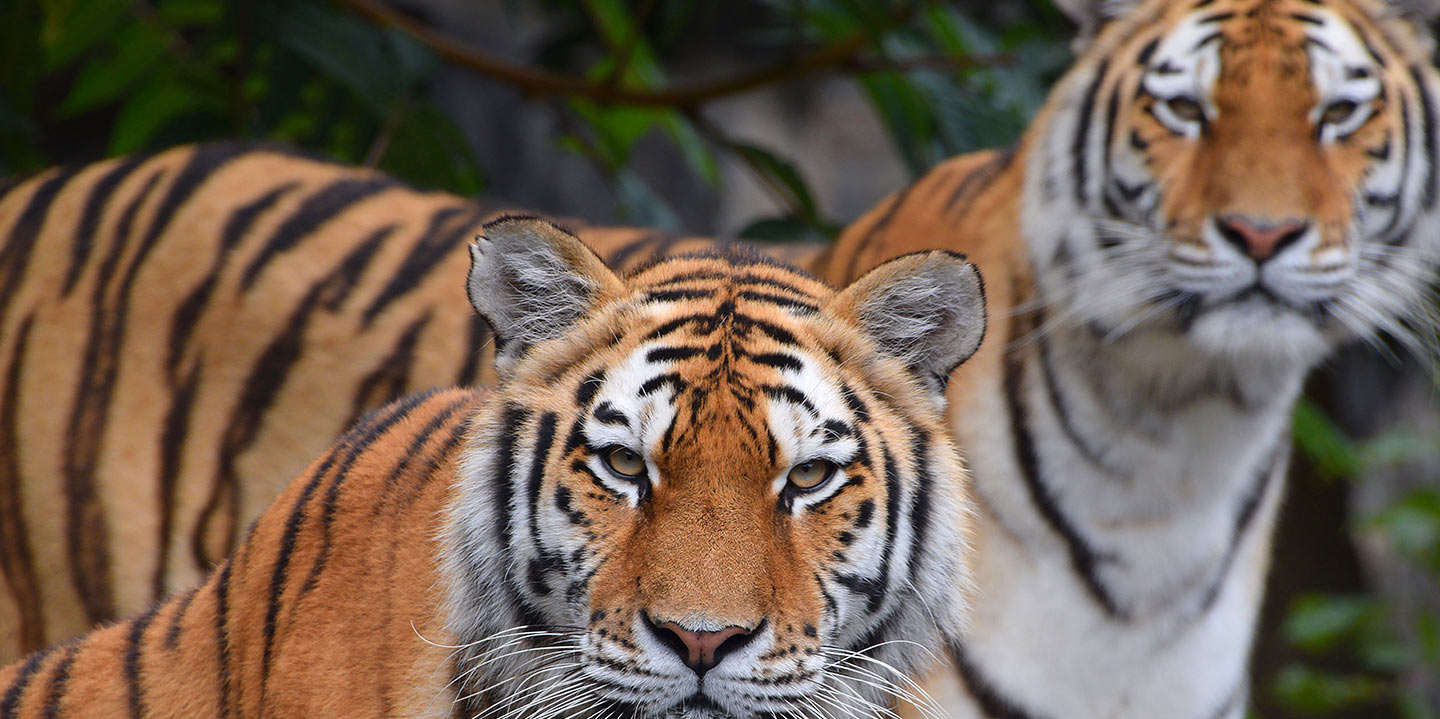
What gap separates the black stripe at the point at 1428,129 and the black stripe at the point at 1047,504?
76cm

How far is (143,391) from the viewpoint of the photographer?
9.91 ft

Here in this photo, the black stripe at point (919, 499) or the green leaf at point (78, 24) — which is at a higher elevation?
the green leaf at point (78, 24)

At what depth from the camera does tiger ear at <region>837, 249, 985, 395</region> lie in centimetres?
180

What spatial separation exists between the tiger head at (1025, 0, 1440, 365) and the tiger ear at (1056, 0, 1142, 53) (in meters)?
0.08

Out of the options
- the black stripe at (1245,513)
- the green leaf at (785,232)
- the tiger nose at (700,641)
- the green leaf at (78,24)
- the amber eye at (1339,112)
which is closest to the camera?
the tiger nose at (700,641)

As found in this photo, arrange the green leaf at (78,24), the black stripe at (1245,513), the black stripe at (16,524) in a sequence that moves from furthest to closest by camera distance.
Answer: the green leaf at (78,24) → the black stripe at (16,524) → the black stripe at (1245,513)

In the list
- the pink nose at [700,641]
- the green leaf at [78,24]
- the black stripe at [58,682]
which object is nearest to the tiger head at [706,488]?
the pink nose at [700,641]

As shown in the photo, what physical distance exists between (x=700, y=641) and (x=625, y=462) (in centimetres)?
24

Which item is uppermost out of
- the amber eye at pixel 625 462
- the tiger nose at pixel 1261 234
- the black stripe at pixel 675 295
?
the black stripe at pixel 675 295

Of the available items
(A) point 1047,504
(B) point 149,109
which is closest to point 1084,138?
(A) point 1047,504

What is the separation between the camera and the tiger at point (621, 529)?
1.56 meters

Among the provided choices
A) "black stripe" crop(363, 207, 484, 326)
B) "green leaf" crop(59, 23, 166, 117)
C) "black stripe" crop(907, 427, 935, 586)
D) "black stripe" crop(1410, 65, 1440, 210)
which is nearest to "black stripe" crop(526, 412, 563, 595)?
"black stripe" crop(907, 427, 935, 586)

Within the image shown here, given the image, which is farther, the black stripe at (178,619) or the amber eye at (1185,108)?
the amber eye at (1185,108)

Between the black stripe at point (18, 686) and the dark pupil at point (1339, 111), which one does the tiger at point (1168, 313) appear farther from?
the black stripe at point (18, 686)
